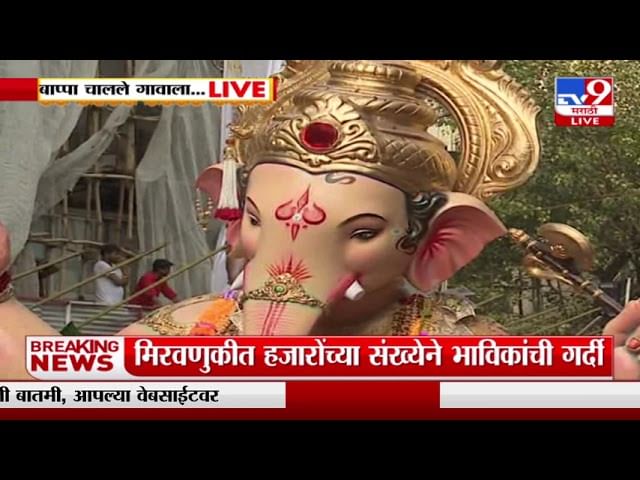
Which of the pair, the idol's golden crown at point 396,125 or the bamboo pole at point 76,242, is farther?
the bamboo pole at point 76,242

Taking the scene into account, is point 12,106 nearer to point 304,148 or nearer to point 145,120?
point 145,120

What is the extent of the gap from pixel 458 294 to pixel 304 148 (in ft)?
2.96

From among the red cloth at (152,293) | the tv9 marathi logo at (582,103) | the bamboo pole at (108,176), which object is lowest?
the red cloth at (152,293)

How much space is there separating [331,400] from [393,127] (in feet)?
3.87

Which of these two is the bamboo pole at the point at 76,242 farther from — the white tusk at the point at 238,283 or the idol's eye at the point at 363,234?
the idol's eye at the point at 363,234

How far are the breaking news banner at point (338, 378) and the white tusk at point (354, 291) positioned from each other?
0.18 meters

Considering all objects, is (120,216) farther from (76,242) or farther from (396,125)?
(396,125)

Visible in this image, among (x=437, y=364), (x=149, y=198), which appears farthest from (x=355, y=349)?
(x=149, y=198)

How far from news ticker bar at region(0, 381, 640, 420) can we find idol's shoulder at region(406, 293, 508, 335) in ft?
0.77

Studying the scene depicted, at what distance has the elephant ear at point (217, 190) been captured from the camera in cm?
554

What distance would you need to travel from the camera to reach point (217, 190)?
219 inches

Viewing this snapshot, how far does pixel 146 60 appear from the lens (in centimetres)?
555

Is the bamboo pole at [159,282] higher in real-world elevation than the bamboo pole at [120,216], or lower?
lower

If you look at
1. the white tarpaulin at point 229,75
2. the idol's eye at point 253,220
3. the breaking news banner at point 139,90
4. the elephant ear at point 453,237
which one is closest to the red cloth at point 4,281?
the breaking news banner at point 139,90
